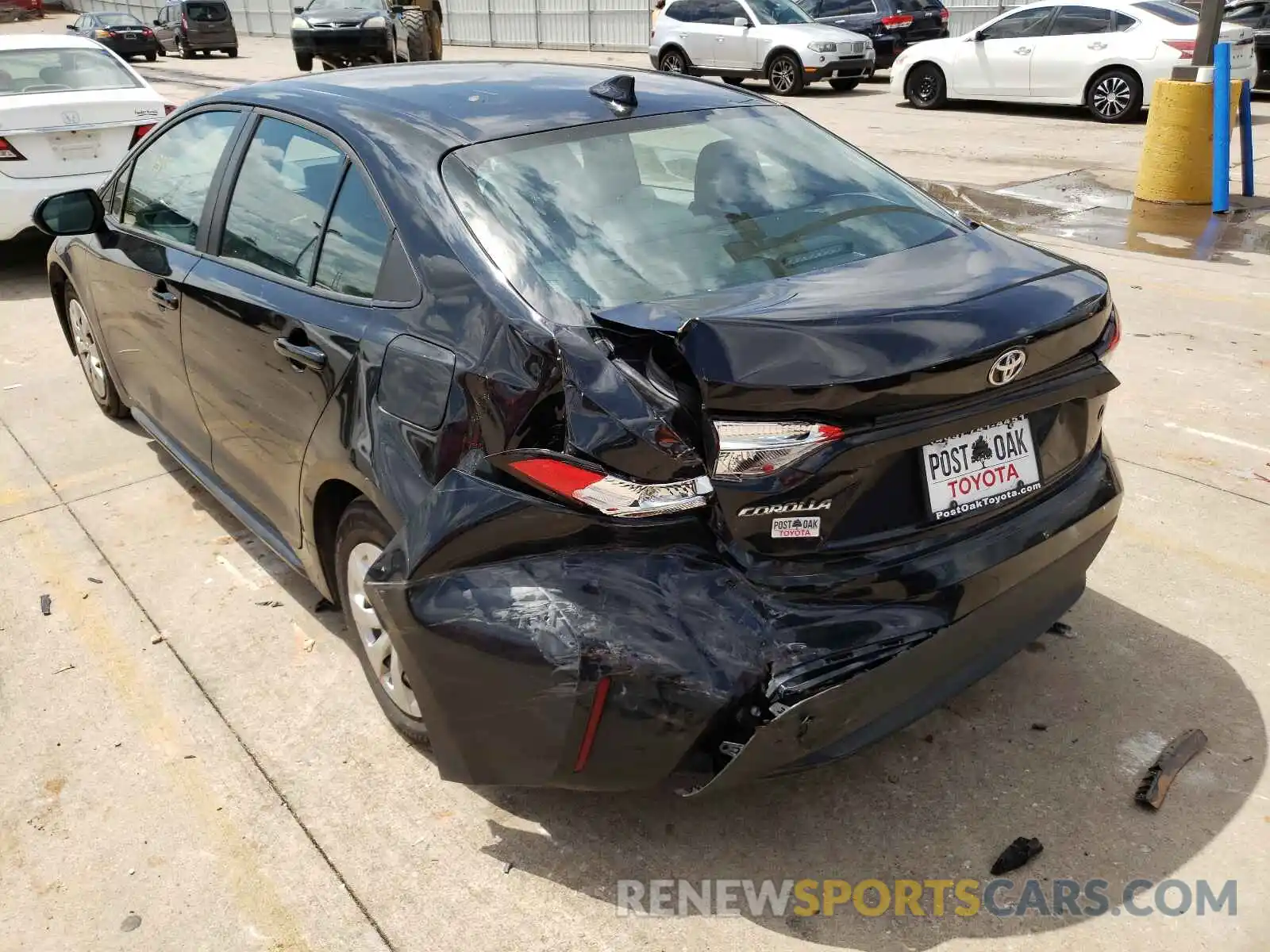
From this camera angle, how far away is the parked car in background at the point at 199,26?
33.1m

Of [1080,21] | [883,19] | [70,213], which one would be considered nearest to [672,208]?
[70,213]

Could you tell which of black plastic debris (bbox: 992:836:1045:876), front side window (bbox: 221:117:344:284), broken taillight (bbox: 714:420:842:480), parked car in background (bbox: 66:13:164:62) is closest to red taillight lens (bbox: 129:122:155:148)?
front side window (bbox: 221:117:344:284)

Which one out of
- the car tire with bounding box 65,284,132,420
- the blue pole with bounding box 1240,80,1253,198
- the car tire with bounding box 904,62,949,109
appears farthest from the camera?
the car tire with bounding box 904,62,949,109

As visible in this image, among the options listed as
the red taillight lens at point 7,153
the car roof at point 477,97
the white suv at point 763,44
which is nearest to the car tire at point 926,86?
the white suv at point 763,44

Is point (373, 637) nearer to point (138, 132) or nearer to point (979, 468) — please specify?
point (979, 468)

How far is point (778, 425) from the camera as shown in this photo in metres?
2.30

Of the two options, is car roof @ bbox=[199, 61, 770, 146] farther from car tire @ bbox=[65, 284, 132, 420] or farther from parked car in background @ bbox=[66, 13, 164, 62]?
parked car in background @ bbox=[66, 13, 164, 62]

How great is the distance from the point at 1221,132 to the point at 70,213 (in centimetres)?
871

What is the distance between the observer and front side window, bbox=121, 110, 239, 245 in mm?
3926

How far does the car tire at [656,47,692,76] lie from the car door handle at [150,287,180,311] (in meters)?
17.2

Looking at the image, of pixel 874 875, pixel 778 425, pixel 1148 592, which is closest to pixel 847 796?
pixel 874 875

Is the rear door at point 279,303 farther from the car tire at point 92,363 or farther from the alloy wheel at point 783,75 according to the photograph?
the alloy wheel at point 783,75

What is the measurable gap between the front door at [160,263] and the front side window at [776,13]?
16.1 metres

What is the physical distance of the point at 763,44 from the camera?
18734 mm
